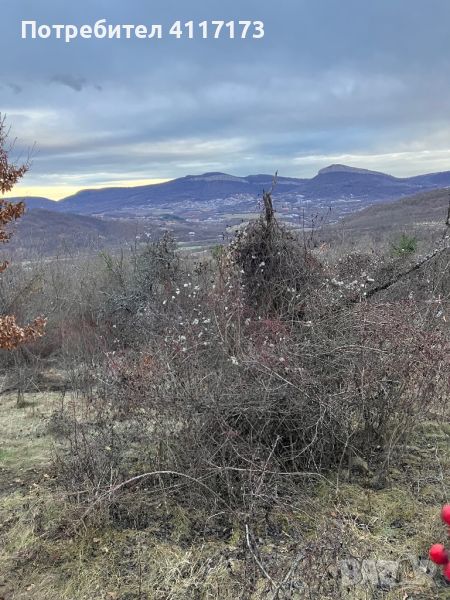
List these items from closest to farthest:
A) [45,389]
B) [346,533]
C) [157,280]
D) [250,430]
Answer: [346,533], [250,430], [45,389], [157,280]

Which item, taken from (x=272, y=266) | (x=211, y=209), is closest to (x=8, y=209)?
(x=272, y=266)

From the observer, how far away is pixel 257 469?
3928 millimetres

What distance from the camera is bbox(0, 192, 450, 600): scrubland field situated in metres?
3.36

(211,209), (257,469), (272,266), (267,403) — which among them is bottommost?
(257,469)

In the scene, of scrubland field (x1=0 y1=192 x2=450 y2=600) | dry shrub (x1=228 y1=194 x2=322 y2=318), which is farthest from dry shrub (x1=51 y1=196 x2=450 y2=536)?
dry shrub (x1=228 y1=194 x2=322 y2=318)

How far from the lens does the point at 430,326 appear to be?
4.67m

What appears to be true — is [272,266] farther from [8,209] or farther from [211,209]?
[211,209]

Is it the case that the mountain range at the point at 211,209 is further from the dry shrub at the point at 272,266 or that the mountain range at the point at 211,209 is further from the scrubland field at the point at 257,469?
the scrubland field at the point at 257,469

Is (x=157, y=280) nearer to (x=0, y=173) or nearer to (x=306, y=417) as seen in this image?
(x=0, y=173)

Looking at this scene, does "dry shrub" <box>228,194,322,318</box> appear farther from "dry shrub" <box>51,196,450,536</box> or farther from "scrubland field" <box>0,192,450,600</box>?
"dry shrub" <box>51,196,450,536</box>

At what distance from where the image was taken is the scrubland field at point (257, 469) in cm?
336

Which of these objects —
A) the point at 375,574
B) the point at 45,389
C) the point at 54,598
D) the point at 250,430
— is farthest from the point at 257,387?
the point at 45,389

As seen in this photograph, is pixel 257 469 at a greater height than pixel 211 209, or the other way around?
pixel 211 209

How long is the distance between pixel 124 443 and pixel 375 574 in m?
2.46
